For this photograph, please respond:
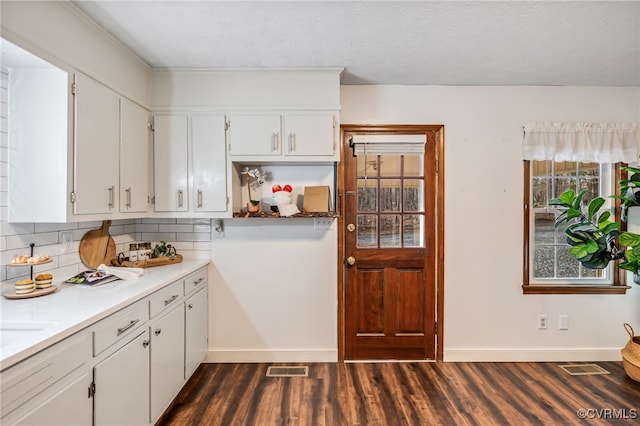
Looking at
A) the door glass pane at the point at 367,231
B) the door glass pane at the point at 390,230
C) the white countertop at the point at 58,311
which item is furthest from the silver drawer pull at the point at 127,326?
the door glass pane at the point at 390,230

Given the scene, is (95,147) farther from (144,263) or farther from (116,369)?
(116,369)

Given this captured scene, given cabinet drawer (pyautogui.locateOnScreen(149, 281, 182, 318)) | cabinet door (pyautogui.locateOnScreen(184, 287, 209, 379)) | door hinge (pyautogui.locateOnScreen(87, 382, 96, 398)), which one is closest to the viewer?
door hinge (pyautogui.locateOnScreen(87, 382, 96, 398))

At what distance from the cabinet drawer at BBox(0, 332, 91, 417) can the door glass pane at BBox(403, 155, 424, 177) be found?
2.57m

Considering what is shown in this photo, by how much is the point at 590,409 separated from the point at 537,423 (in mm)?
489

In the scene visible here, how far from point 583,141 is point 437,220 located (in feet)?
4.82

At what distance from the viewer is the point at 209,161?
2598 millimetres

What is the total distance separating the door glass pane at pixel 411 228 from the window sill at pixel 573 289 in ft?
3.54

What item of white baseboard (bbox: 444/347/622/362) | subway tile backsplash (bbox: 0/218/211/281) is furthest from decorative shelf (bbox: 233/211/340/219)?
white baseboard (bbox: 444/347/622/362)

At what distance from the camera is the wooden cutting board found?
2.30 m

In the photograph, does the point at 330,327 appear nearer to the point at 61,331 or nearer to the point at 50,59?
the point at 61,331

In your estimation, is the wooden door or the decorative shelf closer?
the decorative shelf

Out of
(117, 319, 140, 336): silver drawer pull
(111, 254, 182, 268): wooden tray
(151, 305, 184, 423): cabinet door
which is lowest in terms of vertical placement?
(151, 305, 184, 423): cabinet door

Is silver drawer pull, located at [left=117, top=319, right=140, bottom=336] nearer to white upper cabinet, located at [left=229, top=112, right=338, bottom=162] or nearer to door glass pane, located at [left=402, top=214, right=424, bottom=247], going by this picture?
white upper cabinet, located at [left=229, top=112, right=338, bottom=162]

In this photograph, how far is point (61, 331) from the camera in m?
1.22
